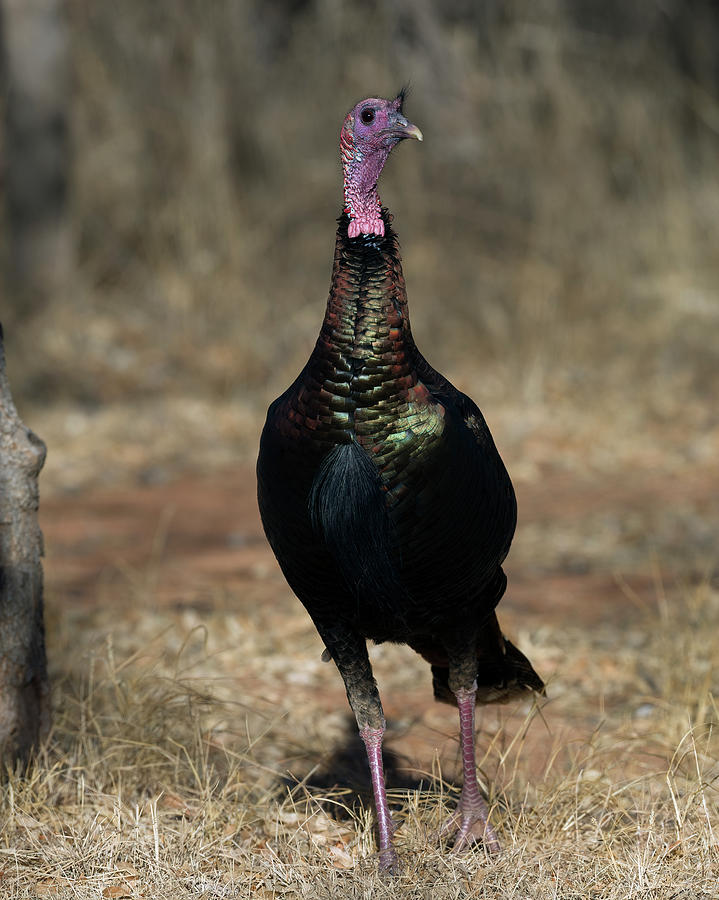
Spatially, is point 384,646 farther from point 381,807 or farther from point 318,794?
point 381,807

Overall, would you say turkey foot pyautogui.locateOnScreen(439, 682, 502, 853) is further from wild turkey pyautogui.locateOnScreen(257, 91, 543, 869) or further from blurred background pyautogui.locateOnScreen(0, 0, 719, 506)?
blurred background pyautogui.locateOnScreen(0, 0, 719, 506)

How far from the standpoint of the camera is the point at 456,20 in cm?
1017

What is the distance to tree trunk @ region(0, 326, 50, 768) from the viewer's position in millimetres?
3289

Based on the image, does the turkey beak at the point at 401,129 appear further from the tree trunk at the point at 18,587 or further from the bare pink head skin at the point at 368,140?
the tree trunk at the point at 18,587

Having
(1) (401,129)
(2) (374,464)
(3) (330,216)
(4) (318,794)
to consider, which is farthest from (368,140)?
(3) (330,216)

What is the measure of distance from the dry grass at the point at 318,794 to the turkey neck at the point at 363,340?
111 cm

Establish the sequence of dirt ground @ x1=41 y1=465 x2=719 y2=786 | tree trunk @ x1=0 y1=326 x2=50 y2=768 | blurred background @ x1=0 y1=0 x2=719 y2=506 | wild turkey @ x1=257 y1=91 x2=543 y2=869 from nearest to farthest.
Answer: wild turkey @ x1=257 y1=91 x2=543 y2=869 → tree trunk @ x1=0 y1=326 x2=50 y2=768 → dirt ground @ x1=41 y1=465 x2=719 y2=786 → blurred background @ x1=0 y1=0 x2=719 y2=506

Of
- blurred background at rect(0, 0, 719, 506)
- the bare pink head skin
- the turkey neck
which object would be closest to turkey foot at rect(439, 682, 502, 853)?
the turkey neck

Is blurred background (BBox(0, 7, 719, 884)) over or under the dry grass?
over

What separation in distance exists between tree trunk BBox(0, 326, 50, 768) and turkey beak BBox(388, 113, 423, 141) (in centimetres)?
132

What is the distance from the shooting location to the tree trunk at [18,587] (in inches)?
129

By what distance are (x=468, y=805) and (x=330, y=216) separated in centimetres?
784

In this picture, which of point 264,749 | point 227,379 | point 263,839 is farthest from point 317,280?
point 263,839

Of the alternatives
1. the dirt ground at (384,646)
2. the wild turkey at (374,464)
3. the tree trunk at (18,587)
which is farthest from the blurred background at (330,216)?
the wild turkey at (374,464)
